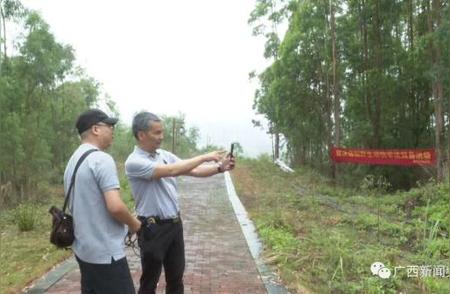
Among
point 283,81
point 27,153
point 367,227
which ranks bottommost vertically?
point 367,227

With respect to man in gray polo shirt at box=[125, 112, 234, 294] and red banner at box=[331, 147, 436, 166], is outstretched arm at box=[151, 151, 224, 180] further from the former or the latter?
red banner at box=[331, 147, 436, 166]

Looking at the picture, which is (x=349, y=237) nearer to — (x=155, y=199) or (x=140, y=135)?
(x=155, y=199)

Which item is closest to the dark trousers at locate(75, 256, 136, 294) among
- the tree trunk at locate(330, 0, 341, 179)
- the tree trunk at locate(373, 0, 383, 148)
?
the tree trunk at locate(373, 0, 383, 148)

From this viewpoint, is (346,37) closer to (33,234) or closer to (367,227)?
(367,227)

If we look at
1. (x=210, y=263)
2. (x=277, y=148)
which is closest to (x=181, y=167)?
(x=210, y=263)

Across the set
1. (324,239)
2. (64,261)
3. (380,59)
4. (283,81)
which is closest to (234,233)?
(324,239)

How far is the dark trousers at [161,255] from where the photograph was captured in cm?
382

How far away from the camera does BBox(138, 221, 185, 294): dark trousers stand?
3.82m

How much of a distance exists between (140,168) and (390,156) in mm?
12089

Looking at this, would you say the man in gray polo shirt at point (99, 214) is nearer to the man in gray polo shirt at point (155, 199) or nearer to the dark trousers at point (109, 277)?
the dark trousers at point (109, 277)

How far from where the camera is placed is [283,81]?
2164cm

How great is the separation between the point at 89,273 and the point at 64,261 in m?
3.87

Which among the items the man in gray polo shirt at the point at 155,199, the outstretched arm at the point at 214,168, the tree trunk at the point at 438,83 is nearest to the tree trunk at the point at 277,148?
the tree trunk at the point at 438,83

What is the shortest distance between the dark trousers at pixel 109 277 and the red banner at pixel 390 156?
38.3 feet
